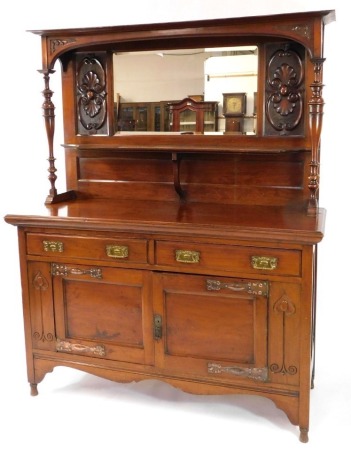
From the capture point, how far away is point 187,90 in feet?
9.49

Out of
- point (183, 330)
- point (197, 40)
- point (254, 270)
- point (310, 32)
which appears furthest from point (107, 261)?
point (310, 32)

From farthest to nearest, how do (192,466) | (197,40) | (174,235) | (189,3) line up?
(189,3) → (197,40) → (174,235) → (192,466)

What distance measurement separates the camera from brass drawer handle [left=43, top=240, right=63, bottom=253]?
2734mm

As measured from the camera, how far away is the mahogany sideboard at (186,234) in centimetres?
246

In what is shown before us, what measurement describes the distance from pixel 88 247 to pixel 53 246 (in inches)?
7.0

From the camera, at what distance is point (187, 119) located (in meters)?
2.92

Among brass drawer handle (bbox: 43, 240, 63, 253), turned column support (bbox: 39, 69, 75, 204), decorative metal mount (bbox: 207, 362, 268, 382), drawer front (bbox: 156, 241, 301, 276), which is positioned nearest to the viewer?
drawer front (bbox: 156, 241, 301, 276)

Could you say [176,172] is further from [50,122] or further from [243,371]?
[243,371]

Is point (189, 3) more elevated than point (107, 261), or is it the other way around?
point (189, 3)

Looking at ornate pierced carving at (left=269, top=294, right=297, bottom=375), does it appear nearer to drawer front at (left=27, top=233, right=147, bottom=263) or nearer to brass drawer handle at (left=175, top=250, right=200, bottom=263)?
brass drawer handle at (left=175, top=250, right=200, bottom=263)

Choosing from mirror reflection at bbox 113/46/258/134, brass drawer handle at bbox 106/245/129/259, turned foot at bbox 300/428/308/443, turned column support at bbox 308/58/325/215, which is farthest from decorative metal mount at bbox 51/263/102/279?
turned foot at bbox 300/428/308/443

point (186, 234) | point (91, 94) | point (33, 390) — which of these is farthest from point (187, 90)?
point (33, 390)

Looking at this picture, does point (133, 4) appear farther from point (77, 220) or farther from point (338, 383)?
point (338, 383)

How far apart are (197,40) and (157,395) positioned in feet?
5.53
